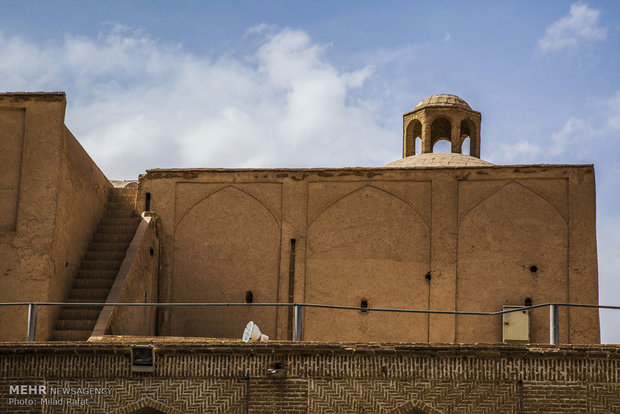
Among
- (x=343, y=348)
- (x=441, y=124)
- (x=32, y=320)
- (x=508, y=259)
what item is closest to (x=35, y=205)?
(x=32, y=320)

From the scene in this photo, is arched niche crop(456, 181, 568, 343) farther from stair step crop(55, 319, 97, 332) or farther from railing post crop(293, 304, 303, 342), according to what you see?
stair step crop(55, 319, 97, 332)

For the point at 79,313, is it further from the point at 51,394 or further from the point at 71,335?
the point at 51,394

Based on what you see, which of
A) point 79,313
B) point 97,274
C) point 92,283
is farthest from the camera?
point 97,274

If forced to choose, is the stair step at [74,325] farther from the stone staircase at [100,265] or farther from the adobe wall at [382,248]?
the adobe wall at [382,248]

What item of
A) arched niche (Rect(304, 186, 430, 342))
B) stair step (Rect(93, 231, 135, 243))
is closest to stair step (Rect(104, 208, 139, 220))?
stair step (Rect(93, 231, 135, 243))

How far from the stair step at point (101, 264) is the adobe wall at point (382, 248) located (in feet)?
3.84

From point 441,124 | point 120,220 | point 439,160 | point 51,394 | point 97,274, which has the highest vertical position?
point 441,124

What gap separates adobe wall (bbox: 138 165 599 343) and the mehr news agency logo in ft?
15.4

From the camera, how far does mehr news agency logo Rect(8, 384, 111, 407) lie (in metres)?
12.5

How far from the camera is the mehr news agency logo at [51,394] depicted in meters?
12.5

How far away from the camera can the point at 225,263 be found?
17.6m

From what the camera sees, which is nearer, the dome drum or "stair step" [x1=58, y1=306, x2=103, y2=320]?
"stair step" [x1=58, y1=306, x2=103, y2=320]

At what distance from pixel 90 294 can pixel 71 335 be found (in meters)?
1.18

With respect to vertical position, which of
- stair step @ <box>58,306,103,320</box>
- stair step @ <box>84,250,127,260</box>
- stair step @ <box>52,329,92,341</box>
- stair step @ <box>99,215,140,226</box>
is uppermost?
stair step @ <box>99,215,140,226</box>
